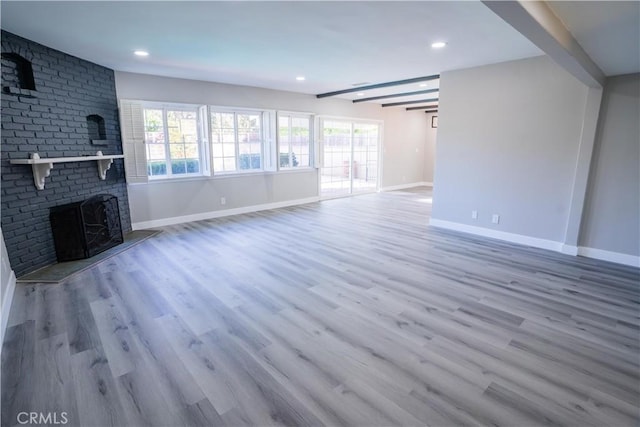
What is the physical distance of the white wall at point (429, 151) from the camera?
10695mm

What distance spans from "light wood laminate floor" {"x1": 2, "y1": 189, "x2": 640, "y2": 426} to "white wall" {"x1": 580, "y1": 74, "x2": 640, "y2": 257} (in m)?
0.41

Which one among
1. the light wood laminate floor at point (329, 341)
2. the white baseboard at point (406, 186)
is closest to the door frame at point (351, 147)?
the white baseboard at point (406, 186)

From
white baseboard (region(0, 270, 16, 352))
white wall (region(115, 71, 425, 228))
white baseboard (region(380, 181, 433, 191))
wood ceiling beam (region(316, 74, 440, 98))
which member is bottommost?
white baseboard (region(0, 270, 16, 352))

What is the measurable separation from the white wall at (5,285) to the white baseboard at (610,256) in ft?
19.7

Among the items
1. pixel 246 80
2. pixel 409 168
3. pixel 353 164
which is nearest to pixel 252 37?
pixel 246 80

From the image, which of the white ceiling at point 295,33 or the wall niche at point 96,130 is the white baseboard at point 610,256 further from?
the wall niche at point 96,130

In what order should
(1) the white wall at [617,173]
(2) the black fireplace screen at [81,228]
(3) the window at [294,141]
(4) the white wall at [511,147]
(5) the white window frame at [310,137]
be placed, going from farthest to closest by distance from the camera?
(3) the window at [294,141], (5) the white window frame at [310,137], (4) the white wall at [511,147], (2) the black fireplace screen at [81,228], (1) the white wall at [617,173]

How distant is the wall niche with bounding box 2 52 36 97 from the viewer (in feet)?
11.0

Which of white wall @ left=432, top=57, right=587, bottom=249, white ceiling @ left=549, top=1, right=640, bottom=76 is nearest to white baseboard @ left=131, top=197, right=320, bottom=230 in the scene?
white wall @ left=432, top=57, right=587, bottom=249

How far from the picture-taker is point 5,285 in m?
2.88

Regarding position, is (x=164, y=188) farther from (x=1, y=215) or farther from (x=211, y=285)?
(x=211, y=285)

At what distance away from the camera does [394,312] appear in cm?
279

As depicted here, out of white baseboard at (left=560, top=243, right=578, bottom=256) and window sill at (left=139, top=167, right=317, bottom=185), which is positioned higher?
window sill at (left=139, top=167, right=317, bottom=185)

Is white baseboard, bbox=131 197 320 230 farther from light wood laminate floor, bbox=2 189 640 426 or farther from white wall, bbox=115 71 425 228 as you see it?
light wood laminate floor, bbox=2 189 640 426
